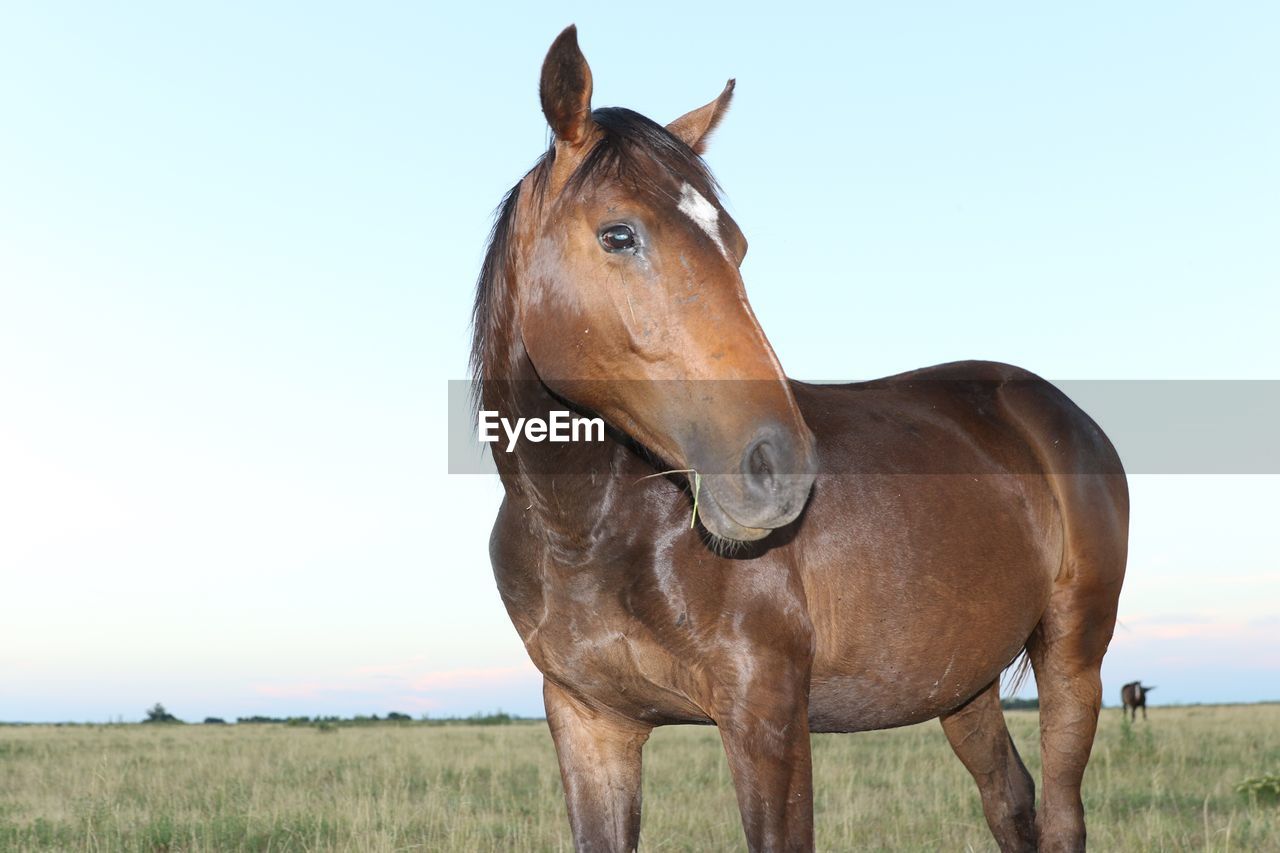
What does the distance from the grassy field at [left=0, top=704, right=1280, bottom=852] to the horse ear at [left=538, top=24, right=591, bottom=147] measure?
4260 mm

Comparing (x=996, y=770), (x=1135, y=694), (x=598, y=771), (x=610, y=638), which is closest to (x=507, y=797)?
(x=996, y=770)

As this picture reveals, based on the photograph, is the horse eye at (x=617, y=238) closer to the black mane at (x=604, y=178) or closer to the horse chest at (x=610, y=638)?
the black mane at (x=604, y=178)

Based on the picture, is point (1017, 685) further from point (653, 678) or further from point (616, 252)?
point (616, 252)

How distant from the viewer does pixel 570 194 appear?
2.84m

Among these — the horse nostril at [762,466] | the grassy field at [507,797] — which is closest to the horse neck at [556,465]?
the horse nostril at [762,466]

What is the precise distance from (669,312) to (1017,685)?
356 cm

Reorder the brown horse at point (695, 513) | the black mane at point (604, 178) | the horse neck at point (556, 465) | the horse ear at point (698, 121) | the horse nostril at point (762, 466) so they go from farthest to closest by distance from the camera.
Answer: the horse ear at point (698, 121) < the horse neck at point (556, 465) < the black mane at point (604, 178) < the brown horse at point (695, 513) < the horse nostril at point (762, 466)

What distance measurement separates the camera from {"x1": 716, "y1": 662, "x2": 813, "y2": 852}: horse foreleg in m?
2.96

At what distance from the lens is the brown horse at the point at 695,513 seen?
8.62ft

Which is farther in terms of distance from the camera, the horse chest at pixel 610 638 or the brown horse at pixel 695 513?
the horse chest at pixel 610 638

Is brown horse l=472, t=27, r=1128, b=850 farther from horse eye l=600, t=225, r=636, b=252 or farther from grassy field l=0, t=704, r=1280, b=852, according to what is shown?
grassy field l=0, t=704, r=1280, b=852

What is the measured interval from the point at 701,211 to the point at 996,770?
3.62m

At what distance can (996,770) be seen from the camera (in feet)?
16.6

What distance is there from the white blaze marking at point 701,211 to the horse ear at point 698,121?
0.95m
